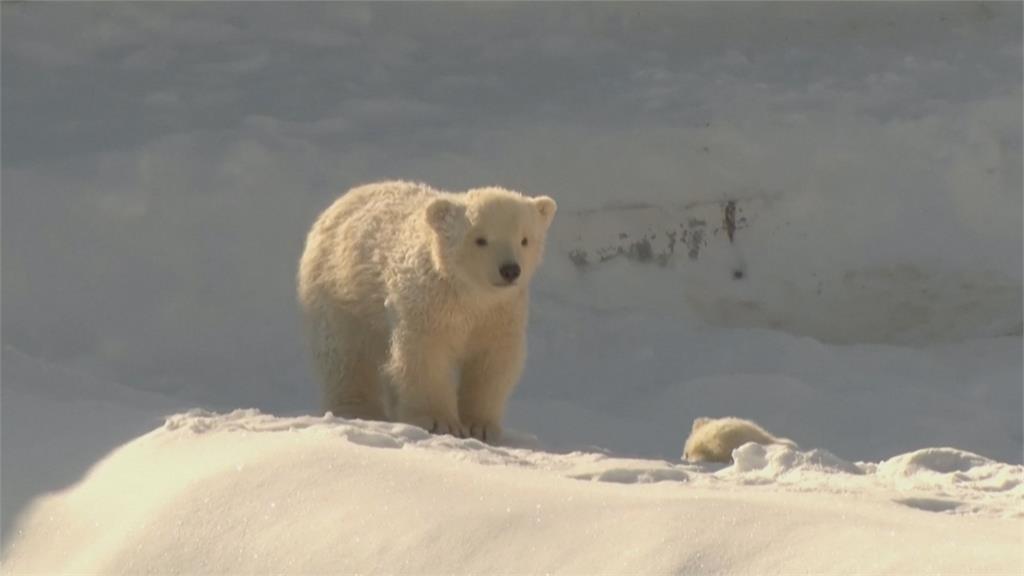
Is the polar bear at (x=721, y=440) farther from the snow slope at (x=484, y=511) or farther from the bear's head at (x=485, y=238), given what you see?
the bear's head at (x=485, y=238)

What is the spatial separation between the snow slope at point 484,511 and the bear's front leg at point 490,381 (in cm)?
109

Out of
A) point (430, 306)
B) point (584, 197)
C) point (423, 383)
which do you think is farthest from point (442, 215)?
point (584, 197)

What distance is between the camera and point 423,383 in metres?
6.35

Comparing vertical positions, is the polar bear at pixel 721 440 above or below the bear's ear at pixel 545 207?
below

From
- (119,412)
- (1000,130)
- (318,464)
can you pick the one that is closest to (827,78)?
(1000,130)

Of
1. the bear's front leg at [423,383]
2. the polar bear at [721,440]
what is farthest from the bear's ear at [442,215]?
the polar bear at [721,440]

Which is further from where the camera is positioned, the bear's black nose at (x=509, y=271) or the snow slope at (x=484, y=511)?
the bear's black nose at (x=509, y=271)

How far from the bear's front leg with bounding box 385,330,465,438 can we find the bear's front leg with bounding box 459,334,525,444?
0.17 metres

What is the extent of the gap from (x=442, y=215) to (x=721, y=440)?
3.95ft

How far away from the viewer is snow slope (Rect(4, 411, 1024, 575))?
3900 mm

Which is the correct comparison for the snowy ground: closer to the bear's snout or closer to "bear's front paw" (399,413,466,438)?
"bear's front paw" (399,413,466,438)

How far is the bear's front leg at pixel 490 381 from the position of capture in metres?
6.49

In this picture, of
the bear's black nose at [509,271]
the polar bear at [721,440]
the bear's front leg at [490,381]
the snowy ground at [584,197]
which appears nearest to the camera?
the polar bear at [721,440]

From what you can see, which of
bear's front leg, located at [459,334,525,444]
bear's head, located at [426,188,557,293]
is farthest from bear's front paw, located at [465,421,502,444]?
bear's head, located at [426,188,557,293]
